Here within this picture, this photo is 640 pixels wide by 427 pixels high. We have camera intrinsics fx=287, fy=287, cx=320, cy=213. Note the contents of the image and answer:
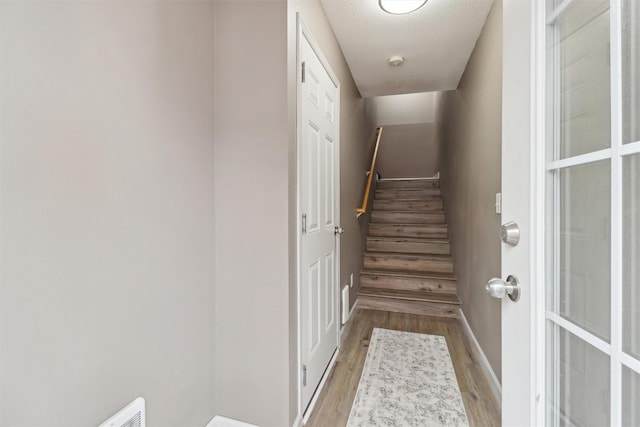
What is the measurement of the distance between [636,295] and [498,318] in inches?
57.9

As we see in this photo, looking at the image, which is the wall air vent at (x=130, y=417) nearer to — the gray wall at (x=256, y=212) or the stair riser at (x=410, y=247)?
the gray wall at (x=256, y=212)

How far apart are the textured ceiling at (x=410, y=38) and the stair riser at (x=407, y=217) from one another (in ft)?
5.81

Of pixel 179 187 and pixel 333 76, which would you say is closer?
pixel 179 187

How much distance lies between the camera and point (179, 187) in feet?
3.77

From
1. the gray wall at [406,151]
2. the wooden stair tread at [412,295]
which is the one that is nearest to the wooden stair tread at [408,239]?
the wooden stair tread at [412,295]

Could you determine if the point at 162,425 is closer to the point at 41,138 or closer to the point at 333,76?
the point at 41,138

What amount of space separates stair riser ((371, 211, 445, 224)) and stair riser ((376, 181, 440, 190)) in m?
0.87

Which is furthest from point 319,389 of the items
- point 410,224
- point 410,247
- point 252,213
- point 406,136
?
point 406,136

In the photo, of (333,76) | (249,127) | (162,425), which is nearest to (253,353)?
(162,425)

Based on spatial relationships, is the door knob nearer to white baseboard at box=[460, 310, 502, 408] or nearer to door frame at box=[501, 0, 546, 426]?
door frame at box=[501, 0, 546, 426]

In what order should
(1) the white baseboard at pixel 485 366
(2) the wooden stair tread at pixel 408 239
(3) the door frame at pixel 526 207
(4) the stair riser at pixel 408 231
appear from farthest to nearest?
(4) the stair riser at pixel 408 231, (2) the wooden stair tread at pixel 408 239, (1) the white baseboard at pixel 485 366, (3) the door frame at pixel 526 207

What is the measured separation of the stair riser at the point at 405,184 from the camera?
4.81 m

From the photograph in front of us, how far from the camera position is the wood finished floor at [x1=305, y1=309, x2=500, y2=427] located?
156 centimetres

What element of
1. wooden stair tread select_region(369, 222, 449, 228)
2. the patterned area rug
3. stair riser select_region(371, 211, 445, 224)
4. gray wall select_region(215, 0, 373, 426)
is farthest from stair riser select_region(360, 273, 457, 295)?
gray wall select_region(215, 0, 373, 426)
